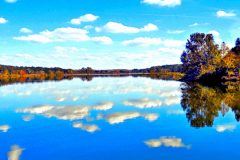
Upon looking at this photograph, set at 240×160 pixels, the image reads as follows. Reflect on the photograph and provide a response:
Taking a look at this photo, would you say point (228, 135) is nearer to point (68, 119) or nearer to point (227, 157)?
point (227, 157)

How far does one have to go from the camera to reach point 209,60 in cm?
9512

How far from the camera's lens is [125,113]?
3058 cm

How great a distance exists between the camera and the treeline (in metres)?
77.4

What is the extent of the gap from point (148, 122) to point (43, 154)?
10.9 metres

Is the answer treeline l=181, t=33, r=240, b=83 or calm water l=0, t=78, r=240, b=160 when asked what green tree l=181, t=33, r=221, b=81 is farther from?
calm water l=0, t=78, r=240, b=160

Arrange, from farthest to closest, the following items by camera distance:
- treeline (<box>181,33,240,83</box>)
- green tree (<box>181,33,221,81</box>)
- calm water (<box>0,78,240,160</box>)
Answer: green tree (<box>181,33,221,81</box>)
treeline (<box>181,33,240,83</box>)
calm water (<box>0,78,240,160</box>)

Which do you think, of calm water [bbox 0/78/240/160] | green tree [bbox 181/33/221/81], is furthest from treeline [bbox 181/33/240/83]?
calm water [bbox 0/78/240/160]

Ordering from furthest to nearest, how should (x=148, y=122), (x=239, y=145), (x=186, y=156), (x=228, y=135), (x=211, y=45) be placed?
(x=211, y=45) → (x=148, y=122) → (x=228, y=135) → (x=239, y=145) → (x=186, y=156)

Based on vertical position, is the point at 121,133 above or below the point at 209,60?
below

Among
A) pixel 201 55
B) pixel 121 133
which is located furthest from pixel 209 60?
pixel 121 133

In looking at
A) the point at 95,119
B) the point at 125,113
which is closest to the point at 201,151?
the point at 95,119

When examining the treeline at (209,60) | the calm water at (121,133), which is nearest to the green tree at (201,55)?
the treeline at (209,60)

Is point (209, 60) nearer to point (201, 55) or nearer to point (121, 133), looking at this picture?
point (201, 55)

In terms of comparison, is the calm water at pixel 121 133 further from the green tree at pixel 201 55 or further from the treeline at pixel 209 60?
the green tree at pixel 201 55
